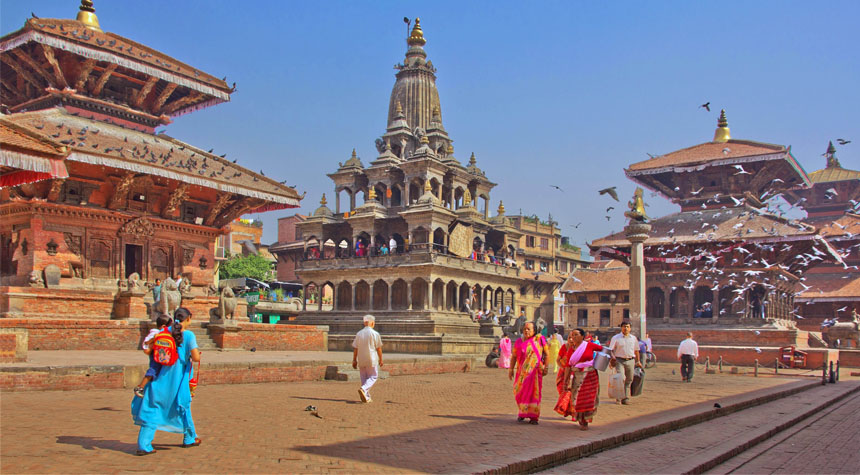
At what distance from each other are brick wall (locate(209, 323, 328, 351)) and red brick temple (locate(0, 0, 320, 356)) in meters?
2.63

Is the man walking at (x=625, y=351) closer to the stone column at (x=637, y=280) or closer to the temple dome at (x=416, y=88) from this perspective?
the stone column at (x=637, y=280)

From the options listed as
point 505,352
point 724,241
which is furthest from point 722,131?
point 505,352

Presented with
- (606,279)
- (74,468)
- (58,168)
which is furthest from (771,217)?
(74,468)

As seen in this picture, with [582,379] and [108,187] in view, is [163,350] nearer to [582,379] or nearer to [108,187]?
[582,379]

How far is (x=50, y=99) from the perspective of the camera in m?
28.0

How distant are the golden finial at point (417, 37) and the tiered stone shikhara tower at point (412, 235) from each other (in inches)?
3.0

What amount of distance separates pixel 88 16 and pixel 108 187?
8565mm

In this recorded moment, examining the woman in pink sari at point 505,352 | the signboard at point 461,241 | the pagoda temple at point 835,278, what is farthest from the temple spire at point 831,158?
the woman in pink sari at point 505,352

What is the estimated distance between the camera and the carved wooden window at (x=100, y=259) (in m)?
26.2

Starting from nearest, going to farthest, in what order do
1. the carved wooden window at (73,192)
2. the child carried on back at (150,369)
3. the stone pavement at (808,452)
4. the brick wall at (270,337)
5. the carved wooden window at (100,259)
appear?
the child carried on back at (150,369) < the stone pavement at (808,452) < the brick wall at (270,337) < the carved wooden window at (73,192) < the carved wooden window at (100,259)

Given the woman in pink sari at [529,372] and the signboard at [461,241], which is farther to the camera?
the signboard at [461,241]

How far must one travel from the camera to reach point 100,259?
26.4 m

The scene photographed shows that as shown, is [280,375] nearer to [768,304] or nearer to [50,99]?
[50,99]

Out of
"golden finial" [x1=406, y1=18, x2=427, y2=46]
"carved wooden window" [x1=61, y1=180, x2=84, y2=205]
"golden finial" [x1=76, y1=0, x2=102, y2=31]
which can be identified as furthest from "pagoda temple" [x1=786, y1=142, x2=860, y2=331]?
"golden finial" [x1=76, y1=0, x2=102, y2=31]
